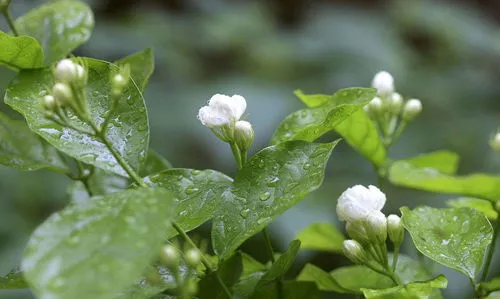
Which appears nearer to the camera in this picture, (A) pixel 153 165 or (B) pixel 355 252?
(B) pixel 355 252

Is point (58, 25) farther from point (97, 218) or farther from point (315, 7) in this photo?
point (315, 7)

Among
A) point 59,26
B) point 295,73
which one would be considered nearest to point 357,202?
point 59,26

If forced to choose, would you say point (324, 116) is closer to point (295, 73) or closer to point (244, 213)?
point (244, 213)

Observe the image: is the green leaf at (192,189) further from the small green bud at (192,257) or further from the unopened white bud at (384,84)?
the unopened white bud at (384,84)

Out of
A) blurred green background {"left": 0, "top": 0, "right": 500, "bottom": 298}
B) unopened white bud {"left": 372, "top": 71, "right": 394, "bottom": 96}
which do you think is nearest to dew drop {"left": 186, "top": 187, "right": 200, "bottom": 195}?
unopened white bud {"left": 372, "top": 71, "right": 394, "bottom": 96}

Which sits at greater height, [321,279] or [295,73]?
[321,279]

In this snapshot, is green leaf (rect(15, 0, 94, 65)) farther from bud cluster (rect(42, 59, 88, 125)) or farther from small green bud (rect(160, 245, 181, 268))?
small green bud (rect(160, 245, 181, 268))
